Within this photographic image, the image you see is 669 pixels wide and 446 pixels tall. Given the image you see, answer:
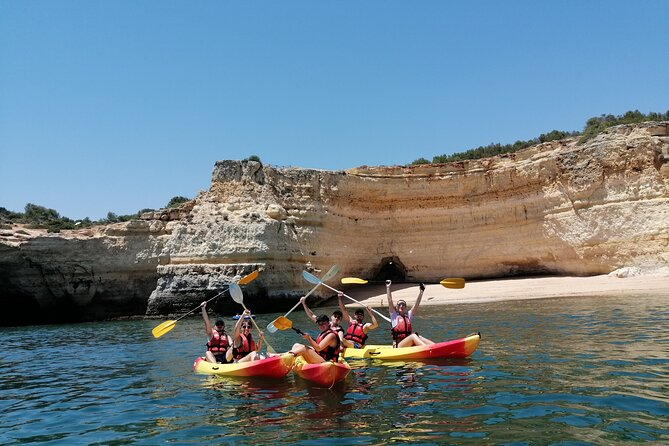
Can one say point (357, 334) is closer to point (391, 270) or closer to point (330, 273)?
point (330, 273)

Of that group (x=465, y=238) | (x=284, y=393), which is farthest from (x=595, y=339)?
(x=465, y=238)

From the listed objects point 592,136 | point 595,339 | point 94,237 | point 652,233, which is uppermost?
point 592,136

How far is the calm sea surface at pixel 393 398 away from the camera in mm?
5211

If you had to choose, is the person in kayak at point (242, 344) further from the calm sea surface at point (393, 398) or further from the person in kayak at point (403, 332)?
the person in kayak at point (403, 332)

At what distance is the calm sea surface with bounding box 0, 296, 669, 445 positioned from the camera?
5211 millimetres

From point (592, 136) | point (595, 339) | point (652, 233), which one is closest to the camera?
point (595, 339)

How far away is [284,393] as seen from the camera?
7.42 metres

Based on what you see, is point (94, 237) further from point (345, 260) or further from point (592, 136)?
point (592, 136)

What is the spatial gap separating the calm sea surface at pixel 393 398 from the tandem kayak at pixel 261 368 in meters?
0.19

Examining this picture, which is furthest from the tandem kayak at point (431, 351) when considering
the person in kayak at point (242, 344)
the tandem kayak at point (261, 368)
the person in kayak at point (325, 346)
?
the tandem kayak at point (261, 368)

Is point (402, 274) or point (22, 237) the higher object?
point (22, 237)

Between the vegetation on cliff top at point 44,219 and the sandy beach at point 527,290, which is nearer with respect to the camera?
the sandy beach at point 527,290

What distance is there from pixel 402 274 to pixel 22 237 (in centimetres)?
1827

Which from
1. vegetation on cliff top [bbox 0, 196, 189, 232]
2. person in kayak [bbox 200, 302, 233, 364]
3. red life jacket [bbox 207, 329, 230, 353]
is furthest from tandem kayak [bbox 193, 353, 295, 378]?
vegetation on cliff top [bbox 0, 196, 189, 232]
